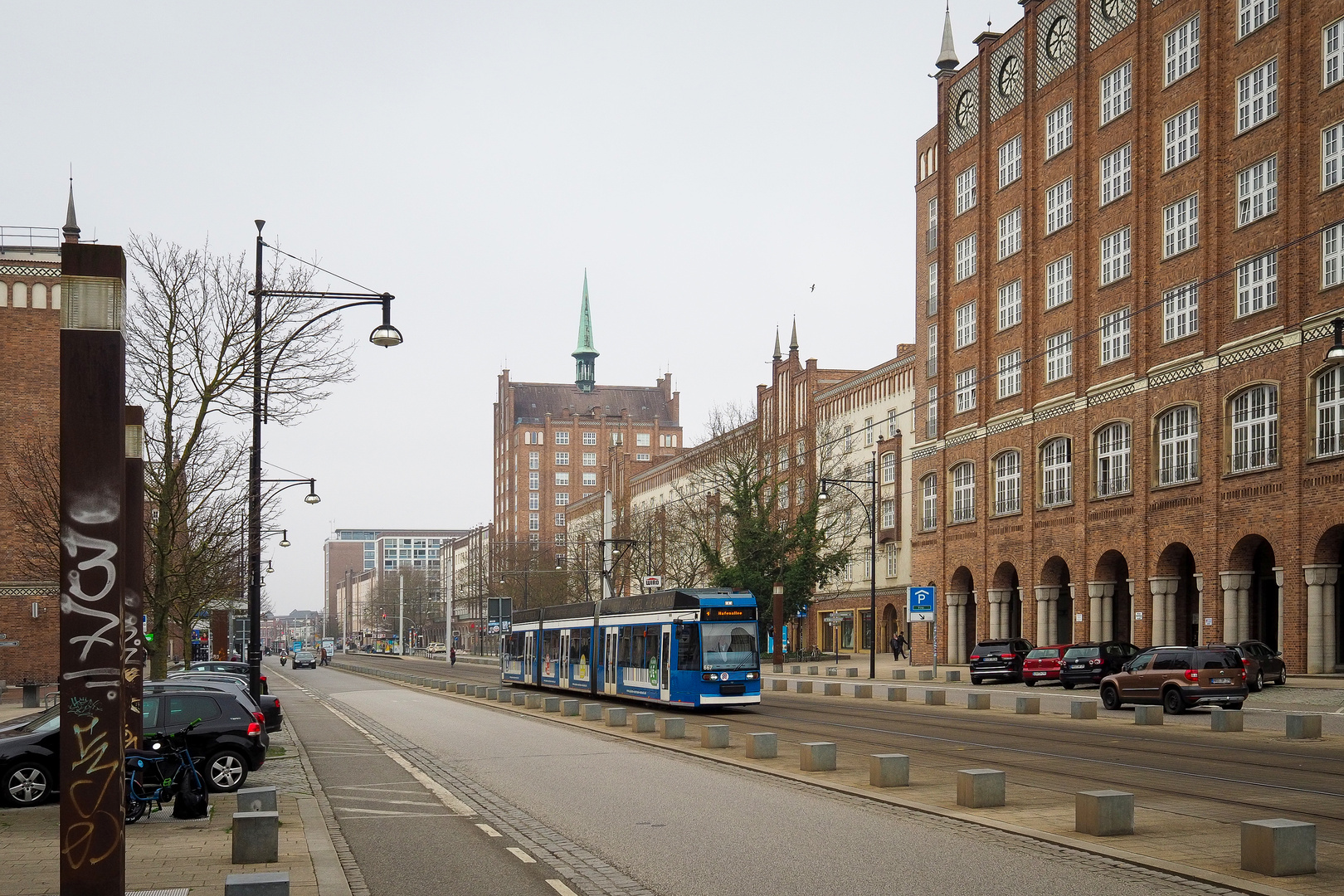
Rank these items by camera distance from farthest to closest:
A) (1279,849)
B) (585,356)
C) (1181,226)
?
(585,356), (1181,226), (1279,849)

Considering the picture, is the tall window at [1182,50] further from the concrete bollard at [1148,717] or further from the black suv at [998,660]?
the concrete bollard at [1148,717]

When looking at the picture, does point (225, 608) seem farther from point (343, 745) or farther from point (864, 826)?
point (864, 826)

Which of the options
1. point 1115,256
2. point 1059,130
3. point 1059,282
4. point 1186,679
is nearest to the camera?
point 1186,679

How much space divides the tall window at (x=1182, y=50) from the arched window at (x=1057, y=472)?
48.1 ft

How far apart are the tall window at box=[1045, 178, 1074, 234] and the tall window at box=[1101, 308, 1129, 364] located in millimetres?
5226

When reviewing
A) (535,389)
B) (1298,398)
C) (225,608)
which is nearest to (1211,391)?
(1298,398)

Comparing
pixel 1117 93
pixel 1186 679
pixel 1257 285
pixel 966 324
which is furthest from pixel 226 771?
pixel 966 324

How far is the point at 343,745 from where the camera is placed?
2700 cm

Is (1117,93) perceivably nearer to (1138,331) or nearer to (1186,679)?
(1138,331)

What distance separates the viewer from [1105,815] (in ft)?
42.7

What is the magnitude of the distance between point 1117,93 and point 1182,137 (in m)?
4.99

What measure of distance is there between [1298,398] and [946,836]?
34022mm

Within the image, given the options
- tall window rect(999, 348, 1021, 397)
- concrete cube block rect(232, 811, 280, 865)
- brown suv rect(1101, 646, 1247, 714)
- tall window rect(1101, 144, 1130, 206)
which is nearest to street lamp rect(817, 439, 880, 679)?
tall window rect(999, 348, 1021, 397)

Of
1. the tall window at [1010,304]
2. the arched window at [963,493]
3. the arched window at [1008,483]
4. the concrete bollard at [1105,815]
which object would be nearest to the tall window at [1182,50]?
the tall window at [1010,304]
